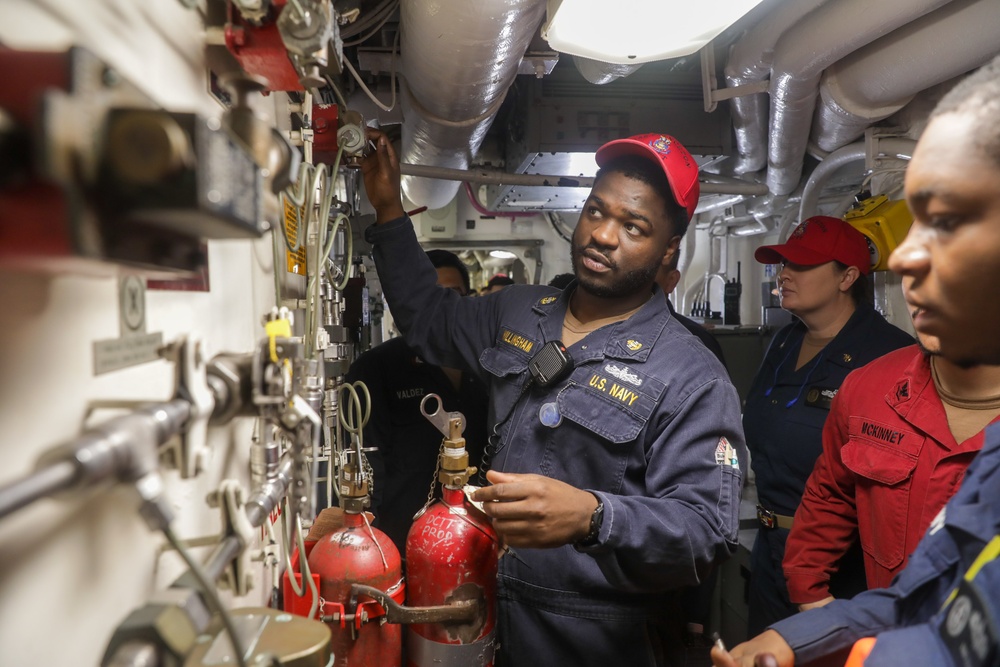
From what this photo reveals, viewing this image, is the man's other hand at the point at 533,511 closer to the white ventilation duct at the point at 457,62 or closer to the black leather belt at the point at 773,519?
the white ventilation duct at the point at 457,62

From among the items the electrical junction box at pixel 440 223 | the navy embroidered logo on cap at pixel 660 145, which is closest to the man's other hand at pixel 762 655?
the navy embroidered logo on cap at pixel 660 145

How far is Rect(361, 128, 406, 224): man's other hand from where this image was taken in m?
1.40

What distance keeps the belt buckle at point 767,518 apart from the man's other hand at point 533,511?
45.7 inches

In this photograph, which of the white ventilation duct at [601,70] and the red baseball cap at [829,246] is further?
the red baseball cap at [829,246]

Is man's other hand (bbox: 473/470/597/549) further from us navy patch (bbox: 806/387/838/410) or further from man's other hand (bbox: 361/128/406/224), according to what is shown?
us navy patch (bbox: 806/387/838/410)

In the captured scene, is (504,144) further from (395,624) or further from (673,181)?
(395,624)

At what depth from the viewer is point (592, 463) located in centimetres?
128

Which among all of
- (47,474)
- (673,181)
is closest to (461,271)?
(673,181)

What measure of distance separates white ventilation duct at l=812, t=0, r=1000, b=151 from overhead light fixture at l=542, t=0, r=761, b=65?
2.61 ft

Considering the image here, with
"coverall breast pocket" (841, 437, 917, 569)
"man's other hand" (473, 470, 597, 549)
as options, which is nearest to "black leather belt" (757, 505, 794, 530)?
"coverall breast pocket" (841, 437, 917, 569)

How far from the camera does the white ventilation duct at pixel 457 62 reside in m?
→ 1.19

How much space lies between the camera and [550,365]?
1.33 metres

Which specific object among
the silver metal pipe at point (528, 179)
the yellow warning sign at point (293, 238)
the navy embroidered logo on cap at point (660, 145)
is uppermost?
the silver metal pipe at point (528, 179)

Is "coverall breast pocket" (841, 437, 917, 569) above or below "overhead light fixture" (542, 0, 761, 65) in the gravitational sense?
below
